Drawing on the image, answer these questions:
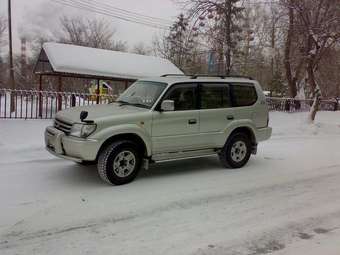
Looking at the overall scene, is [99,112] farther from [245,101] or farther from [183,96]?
[245,101]

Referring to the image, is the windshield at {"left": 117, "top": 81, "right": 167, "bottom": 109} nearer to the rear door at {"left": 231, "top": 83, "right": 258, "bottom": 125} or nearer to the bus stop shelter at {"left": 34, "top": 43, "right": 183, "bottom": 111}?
the rear door at {"left": 231, "top": 83, "right": 258, "bottom": 125}

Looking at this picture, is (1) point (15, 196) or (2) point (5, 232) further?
(1) point (15, 196)

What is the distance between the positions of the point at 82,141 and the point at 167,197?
5.19 feet

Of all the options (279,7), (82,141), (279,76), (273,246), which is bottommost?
(273,246)

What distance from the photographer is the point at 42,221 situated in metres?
4.64

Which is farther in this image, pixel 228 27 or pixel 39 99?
pixel 228 27

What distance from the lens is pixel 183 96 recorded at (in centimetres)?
708

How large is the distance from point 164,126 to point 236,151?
1.98m

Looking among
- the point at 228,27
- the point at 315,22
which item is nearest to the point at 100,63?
the point at 228,27

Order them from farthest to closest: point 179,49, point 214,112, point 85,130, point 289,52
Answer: point 179,49, point 289,52, point 214,112, point 85,130

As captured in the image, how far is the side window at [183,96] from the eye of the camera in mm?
6934

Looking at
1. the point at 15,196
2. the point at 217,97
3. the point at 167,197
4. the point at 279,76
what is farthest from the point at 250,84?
→ the point at 279,76

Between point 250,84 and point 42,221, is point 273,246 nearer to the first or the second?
point 42,221

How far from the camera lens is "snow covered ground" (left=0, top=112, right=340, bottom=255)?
13.6ft
